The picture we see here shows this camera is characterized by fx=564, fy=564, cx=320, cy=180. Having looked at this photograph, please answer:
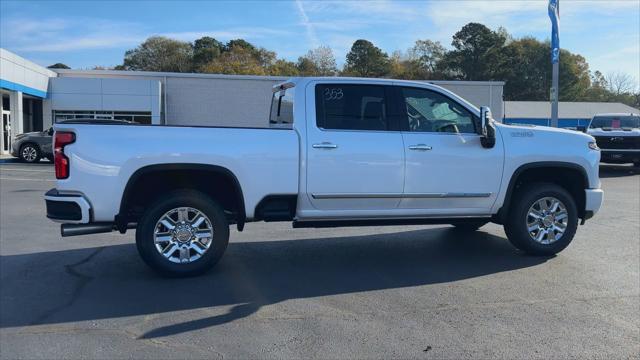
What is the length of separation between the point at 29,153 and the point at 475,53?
63873 millimetres

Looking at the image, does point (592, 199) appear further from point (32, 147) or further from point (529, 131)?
point (32, 147)

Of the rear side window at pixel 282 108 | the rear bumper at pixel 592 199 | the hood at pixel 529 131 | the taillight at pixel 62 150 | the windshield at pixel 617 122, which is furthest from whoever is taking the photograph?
the windshield at pixel 617 122

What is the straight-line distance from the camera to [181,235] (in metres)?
5.76

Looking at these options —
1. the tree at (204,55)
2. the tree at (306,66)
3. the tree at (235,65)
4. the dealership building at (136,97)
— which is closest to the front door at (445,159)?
the dealership building at (136,97)

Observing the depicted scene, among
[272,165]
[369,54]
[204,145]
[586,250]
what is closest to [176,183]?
[204,145]

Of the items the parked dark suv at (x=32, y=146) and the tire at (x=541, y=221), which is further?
the parked dark suv at (x=32, y=146)

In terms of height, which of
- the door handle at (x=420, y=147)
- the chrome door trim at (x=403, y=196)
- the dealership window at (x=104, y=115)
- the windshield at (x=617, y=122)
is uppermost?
the dealership window at (x=104, y=115)

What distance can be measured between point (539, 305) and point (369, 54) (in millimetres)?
73678

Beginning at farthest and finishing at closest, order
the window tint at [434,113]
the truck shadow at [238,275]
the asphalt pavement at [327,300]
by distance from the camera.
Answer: the window tint at [434,113], the truck shadow at [238,275], the asphalt pavement at [327,300]

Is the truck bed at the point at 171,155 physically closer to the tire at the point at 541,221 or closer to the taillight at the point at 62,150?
the taillight at the point at 62,150

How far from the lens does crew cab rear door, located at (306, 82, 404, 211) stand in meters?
5.98

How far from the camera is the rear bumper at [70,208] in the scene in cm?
541

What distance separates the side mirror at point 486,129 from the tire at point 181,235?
3.03m

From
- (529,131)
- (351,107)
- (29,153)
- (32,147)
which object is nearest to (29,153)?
(29,153)
